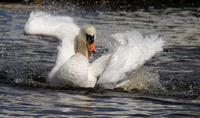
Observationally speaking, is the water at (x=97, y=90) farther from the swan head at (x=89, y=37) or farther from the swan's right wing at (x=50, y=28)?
the swan's right wing at (x=50, y=28)

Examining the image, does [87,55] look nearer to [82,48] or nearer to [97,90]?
[82,48]

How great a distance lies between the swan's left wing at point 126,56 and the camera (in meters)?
5.78

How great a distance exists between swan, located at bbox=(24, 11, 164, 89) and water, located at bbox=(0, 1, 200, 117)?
25 cm

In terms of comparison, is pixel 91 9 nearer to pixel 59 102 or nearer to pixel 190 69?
pixel 190 69

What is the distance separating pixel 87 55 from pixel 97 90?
0.95 m

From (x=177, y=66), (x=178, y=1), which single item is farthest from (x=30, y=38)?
(x=178, y=1)

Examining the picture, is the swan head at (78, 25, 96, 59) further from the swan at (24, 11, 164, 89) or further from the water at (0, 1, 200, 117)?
the water at (0, 1, 200, 117)

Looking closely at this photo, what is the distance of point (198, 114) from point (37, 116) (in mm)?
2364

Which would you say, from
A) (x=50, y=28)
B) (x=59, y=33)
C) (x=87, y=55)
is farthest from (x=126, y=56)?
(x=50, y=28)

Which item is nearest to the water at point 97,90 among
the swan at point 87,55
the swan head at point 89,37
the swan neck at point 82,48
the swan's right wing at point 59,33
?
the swan at point 87,55

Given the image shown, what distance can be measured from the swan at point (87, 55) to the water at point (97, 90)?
0.81 ft

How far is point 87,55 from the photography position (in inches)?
Answer: 266

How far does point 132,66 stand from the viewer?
5949 millimetres

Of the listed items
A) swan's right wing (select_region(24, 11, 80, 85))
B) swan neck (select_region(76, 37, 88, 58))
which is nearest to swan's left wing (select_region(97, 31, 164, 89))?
swan neck (select_region(76, 37, 88, 58))
